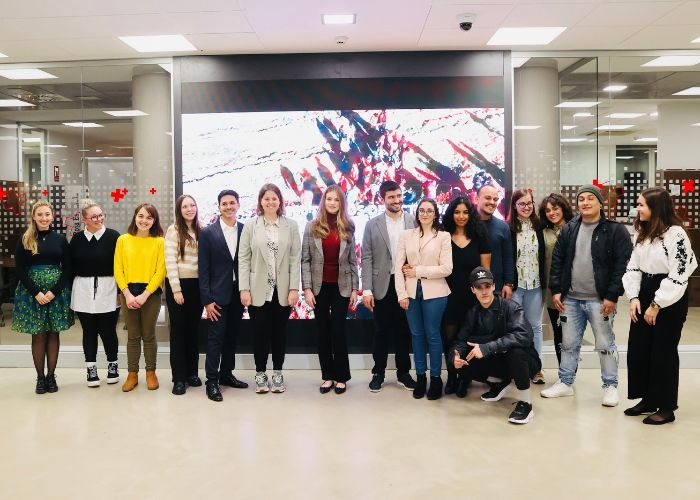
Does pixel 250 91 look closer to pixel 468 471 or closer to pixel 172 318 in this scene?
pixel 172 318

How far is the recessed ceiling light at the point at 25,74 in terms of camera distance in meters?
5.48

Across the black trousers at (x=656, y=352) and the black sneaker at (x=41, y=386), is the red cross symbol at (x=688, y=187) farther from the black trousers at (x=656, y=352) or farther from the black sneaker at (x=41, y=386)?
the black sneaker at (x=41, y=386)

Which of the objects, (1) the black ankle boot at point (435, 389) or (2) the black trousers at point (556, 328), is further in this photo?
(2) the black trousers at point (556, 328)

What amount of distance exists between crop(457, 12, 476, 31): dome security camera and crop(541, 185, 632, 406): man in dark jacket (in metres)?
1.57

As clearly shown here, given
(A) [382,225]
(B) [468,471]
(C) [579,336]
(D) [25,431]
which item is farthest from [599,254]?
(D) [25,431]

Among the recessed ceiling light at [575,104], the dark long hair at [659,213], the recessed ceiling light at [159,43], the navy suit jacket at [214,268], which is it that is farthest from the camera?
the recessed ceiling light at [575,104]

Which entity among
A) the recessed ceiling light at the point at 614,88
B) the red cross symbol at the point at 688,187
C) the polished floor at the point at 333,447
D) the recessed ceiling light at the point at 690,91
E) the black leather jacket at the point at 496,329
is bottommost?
the polished floor at the point at 333,447

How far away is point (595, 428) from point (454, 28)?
318cm

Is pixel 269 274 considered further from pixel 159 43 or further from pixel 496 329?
pixel 159 43

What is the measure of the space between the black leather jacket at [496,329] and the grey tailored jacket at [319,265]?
35.7 inches

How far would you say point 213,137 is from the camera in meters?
5.26

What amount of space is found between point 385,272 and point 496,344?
3.36 ft

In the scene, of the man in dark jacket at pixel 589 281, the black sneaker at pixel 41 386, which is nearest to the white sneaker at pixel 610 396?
the man in dark jacket at pixel 589 281

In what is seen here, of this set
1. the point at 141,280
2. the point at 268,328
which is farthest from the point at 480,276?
the point at 141,280
